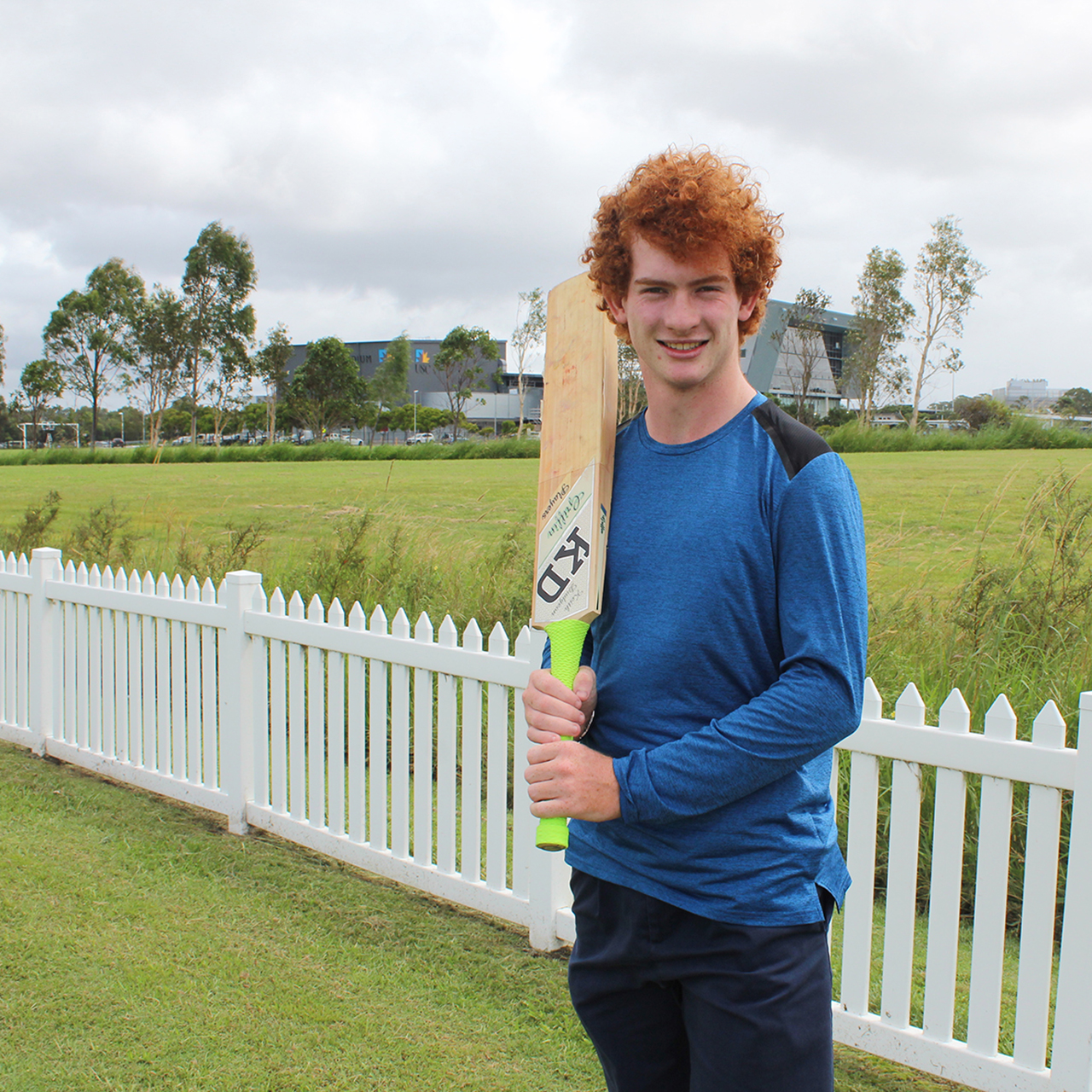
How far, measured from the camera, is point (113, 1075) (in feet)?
8.61

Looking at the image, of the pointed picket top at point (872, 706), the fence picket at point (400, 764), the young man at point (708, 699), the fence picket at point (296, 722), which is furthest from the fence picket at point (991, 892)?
the fence picket at point (296, 722)

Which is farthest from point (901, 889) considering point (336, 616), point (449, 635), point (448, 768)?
point (336, 616)

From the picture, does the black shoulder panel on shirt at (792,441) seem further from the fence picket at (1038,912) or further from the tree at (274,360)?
the tree at (274,360)

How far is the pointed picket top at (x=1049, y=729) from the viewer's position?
2.39 m

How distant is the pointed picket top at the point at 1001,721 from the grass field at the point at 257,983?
1.02 meters

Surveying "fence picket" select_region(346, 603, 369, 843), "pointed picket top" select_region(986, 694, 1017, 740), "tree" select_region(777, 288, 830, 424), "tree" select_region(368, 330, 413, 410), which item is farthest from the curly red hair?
"tree" select_region(368, 330, 413, 410)

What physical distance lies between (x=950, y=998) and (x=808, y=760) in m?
1.70

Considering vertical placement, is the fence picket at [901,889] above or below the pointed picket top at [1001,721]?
below

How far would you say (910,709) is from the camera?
2646 millimetres

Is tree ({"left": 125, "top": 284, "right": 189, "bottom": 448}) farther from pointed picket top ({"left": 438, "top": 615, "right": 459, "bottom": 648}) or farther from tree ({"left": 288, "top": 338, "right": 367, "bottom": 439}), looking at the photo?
pointed picket top ({"left": 438, "top": 615, "right": 459, "bottom": 648})

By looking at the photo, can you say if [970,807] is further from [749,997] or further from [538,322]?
[538,322]

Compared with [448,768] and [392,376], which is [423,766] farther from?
[392,376]

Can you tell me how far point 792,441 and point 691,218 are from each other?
358 mm

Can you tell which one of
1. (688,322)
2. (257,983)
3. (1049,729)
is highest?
(688,322)
